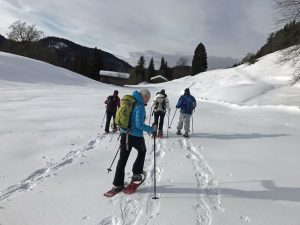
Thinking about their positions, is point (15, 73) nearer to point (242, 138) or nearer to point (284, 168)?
point (242, 138)

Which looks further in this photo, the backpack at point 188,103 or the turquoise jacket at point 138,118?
the backpack at point 188,103

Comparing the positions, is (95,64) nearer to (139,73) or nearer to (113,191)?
(139,73)

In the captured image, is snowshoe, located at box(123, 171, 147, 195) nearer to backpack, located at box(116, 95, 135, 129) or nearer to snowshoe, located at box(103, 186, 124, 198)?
snowshoe, located at box(103, 186, 124, 198)

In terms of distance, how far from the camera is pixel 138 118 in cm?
714

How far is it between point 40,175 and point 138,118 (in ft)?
11.0

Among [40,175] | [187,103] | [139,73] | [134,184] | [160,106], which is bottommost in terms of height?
[40,175]

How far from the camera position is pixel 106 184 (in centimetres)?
805

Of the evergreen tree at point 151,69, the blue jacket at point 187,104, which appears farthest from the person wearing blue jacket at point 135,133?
the evergreen tree at point 151,69

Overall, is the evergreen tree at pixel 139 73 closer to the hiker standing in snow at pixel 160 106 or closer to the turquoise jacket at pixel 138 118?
the hiker standing in snow at pixel 160 106

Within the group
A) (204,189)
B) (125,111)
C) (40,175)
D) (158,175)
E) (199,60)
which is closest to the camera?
(125,111)

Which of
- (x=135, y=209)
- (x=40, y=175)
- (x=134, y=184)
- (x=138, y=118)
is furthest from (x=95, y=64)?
(x=135, y=209)

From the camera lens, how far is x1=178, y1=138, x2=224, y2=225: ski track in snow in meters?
6.58

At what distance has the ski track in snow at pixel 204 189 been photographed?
658cm

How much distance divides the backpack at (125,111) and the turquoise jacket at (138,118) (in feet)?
0.29
